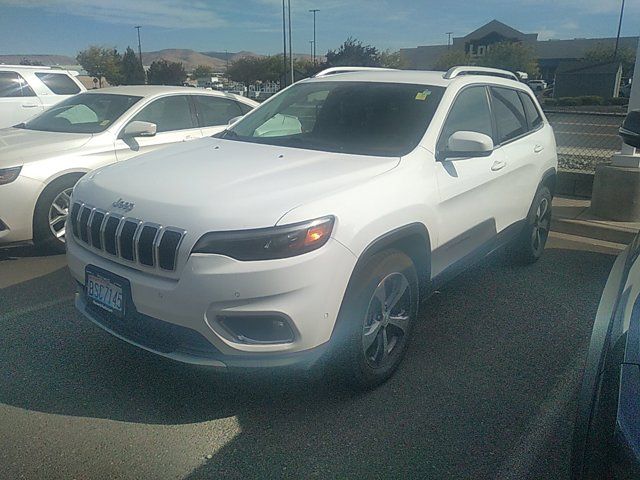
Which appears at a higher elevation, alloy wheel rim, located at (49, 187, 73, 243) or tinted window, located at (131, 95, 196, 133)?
tinted window, located at (131, 95, 196, 133)

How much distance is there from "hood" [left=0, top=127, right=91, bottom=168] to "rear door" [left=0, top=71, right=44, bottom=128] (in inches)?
207

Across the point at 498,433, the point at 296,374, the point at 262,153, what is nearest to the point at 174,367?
the point at 296,374

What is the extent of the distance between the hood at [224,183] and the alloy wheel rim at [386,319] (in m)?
0.62

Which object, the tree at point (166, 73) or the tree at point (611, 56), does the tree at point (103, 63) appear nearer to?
the tree at point (166, 73)

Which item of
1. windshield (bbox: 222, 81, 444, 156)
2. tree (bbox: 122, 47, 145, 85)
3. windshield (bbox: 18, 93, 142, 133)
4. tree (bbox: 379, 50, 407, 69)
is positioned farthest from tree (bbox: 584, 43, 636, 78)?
windshield (bbox: 222, 81, 444, 156)

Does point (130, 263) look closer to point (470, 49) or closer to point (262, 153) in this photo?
point (262, 153)

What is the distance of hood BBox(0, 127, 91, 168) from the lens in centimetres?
505

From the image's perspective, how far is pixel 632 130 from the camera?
10.2ft

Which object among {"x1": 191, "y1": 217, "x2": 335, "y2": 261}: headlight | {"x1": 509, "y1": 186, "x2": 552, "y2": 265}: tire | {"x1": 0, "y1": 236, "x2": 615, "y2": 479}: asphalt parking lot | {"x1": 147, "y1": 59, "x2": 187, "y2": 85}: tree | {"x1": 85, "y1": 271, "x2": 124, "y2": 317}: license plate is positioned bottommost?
{"x1": 0, "y1": 236, "x2": 615, "y2": 479}: asphalt parking lot

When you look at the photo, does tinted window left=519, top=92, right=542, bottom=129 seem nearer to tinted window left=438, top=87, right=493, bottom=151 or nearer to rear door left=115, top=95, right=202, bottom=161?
tinted window left=438, top=87, right=493, bottom=151

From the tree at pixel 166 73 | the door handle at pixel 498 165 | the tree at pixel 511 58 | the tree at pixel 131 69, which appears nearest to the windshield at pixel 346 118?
the door handle at pixel 498 165

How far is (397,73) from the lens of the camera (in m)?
4.25

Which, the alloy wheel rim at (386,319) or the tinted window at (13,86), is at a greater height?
the tinted window at (13,86)

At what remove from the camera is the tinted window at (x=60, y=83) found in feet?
36.6
